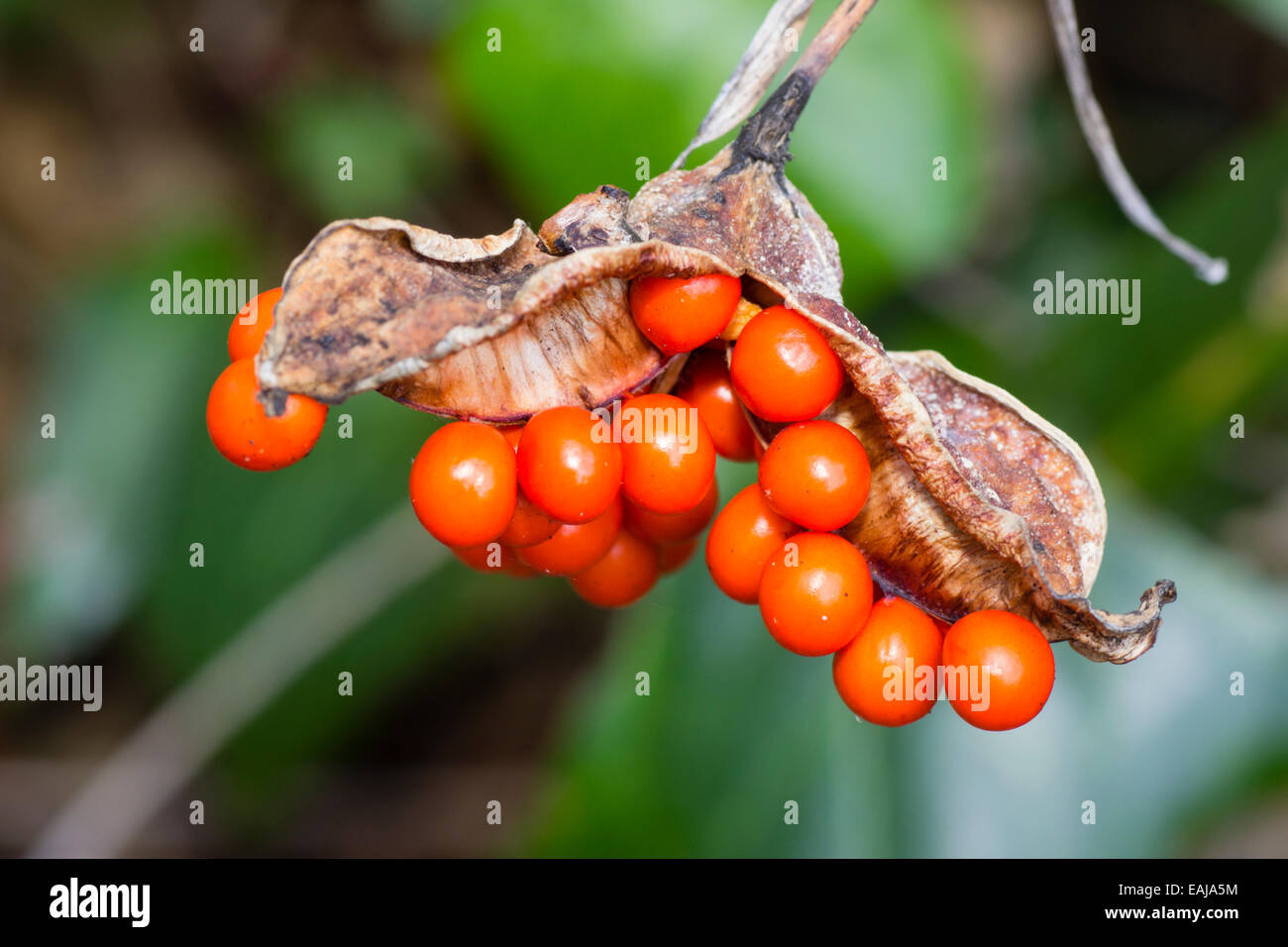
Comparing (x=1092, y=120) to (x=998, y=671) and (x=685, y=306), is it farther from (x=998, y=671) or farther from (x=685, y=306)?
(x=998, y=671)

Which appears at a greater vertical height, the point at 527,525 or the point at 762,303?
the point at 762,303

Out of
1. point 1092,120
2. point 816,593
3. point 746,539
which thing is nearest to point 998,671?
point 816,593

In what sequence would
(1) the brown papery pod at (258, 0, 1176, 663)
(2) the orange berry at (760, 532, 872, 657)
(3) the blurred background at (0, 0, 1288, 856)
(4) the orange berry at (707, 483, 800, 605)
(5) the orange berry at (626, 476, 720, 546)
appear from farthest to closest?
(3) the blurred background at (0, 0, 1288, 856)
(5) the orange berry at (626, 476, 720, 546)
(4) the orange berry at (707, 483, 800, 605)
(2) the orange berry at (760, 532, 872, 657)
(1) the brown papery pod at (258, 0, 1176, 663)

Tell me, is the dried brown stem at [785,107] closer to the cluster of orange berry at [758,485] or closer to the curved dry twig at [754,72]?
the curved dry twig at [754,72]

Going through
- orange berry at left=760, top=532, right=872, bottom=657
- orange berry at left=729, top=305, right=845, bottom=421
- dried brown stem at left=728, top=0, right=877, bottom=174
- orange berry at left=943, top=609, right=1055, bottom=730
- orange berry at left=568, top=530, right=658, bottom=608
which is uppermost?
dried brown stem at left=728, top=0, right=877, bottom=174

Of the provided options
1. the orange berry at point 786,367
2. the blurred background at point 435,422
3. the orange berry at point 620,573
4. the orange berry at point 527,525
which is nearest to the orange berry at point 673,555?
the orange berry at point 620,573

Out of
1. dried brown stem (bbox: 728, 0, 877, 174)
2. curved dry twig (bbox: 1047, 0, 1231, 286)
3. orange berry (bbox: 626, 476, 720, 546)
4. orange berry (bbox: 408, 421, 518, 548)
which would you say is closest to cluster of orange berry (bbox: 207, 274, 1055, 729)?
orange berry (bbox: 408, 421, 518, 548)

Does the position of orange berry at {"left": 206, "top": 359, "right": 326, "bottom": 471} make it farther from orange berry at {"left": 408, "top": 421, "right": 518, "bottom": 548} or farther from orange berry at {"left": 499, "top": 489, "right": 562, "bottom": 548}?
orange berry at {"left": 499, "top": 489, "right": 562, "bottom": 548}
